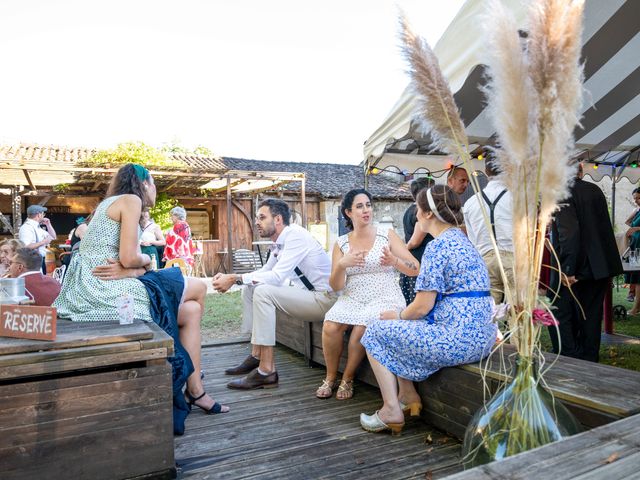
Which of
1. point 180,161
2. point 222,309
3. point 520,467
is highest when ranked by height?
point 180,161

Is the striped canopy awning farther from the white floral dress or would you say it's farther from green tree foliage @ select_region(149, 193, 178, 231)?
green tree foliage @ select_region(149, 193, 178, 231)

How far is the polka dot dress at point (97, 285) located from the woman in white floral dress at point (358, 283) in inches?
48.4

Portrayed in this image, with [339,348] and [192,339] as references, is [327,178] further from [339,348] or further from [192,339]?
[192,339]

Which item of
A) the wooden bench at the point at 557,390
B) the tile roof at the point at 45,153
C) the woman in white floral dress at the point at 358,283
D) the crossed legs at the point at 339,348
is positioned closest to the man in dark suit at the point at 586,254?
the woman in white floral dress at the point at 358,283

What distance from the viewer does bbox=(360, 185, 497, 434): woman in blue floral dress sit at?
87.4 inches

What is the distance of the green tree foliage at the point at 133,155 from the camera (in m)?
12.6

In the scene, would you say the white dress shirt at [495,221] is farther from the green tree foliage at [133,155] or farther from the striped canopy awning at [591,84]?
the green tree foliage at [133,155]

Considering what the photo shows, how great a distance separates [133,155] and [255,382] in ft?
35.7

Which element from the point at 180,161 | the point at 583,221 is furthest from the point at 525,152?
the point at 180,161

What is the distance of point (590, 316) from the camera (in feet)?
12.1

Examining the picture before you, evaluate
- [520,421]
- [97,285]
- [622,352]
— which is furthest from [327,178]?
[520,421]

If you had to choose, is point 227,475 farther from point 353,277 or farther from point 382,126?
point 382,126

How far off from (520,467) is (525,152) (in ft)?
2.24

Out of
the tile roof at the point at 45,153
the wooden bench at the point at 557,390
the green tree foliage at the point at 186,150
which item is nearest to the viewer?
the wooden bench at the point at 557,390
